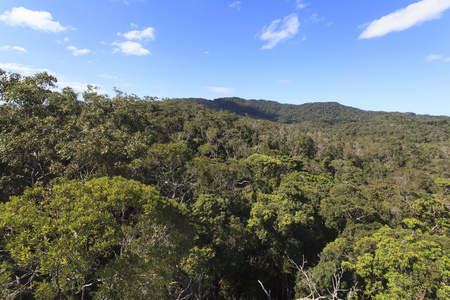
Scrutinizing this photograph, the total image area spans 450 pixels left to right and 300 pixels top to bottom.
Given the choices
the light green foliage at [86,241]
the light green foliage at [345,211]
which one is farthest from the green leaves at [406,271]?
the light green foliage at [86,241]

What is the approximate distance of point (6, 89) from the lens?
40.1ft

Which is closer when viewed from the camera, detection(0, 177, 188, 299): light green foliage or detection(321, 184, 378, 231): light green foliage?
detection(0, 177, 188, 299): light green foliage

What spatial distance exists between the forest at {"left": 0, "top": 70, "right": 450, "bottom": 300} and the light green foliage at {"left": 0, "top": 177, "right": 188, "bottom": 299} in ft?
0.17

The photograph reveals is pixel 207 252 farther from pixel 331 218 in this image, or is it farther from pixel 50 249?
pixel 331 218

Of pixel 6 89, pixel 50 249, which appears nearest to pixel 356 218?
pixel 50 249

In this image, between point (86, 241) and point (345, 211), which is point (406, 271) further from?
point (86, 241)

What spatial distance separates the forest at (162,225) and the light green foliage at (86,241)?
5 cm

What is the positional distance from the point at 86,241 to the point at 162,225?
14.4ft

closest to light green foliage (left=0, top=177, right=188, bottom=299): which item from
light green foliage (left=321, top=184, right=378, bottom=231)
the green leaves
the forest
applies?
the forest

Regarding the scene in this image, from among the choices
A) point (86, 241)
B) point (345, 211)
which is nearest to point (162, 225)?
point (86, 241)

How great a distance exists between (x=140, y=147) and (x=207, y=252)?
384 inches

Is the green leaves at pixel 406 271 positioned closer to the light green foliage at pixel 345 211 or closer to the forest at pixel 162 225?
the forest at pixel 162 225

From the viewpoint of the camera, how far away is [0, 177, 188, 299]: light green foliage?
6.55 metres

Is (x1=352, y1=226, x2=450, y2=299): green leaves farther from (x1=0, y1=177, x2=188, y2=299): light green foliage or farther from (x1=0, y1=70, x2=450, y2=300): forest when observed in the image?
(x1=0, y1=177, x2=188, y2=299): light green foliage
